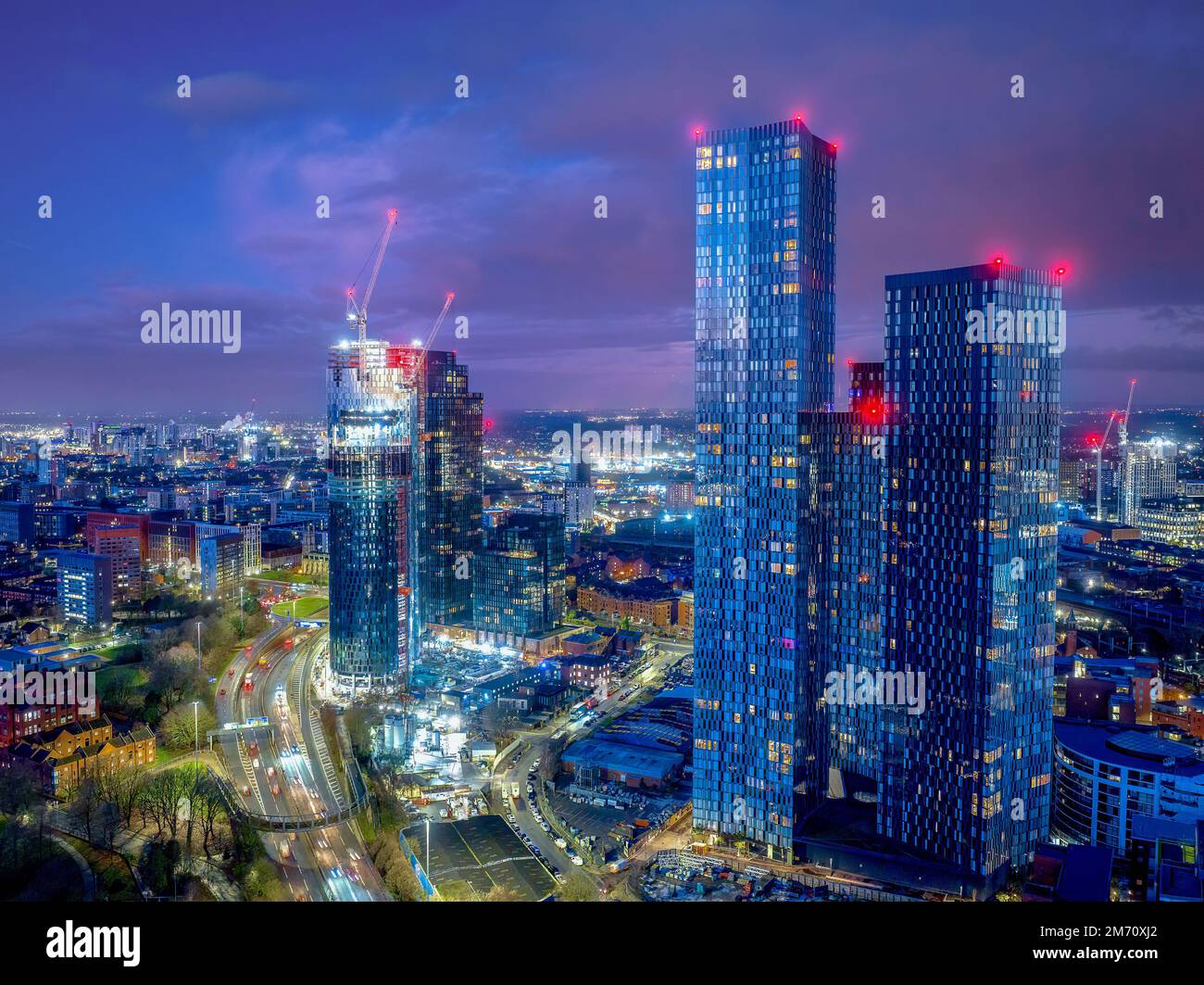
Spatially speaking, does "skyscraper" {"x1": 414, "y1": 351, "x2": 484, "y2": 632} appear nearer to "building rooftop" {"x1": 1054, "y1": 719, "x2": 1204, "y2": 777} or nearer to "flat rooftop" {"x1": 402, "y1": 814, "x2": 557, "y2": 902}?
"flat rooftop" {"x1": 402, "y1": 814, "x2": 557, "y2": 902}

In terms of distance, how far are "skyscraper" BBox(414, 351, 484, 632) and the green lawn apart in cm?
474

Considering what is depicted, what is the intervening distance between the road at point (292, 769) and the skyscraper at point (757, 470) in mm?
5955

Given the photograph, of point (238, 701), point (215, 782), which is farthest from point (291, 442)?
point (215, 782)

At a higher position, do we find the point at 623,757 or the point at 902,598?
the point at 902,598

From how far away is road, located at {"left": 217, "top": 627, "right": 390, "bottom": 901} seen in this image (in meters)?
13.6

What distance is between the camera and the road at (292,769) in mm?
13641

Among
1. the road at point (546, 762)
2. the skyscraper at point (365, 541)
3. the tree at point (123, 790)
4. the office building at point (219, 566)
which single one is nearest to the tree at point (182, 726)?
the tree at point (123, 790)

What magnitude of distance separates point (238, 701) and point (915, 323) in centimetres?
1761

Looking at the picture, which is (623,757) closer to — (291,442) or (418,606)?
(418,606)

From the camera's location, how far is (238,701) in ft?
72.9

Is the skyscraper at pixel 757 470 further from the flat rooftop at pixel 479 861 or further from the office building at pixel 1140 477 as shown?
the office building at pixel 1140 477

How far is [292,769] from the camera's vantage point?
1816cm
